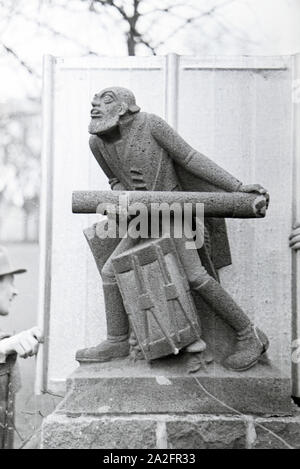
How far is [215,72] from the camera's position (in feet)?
9.95

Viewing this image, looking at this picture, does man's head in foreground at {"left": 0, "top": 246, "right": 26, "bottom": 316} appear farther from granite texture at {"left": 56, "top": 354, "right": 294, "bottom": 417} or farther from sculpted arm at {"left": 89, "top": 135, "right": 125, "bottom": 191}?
sculpted arm at {"left": 89, "top": 135, "right": 125, "bottom": 191}

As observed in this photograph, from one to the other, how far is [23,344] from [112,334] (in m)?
0.47

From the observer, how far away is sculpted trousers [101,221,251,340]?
87.7 inches

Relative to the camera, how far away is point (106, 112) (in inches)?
88.8

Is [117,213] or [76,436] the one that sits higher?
[117,213]

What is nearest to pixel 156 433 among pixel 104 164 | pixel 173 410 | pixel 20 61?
pixel 173 410

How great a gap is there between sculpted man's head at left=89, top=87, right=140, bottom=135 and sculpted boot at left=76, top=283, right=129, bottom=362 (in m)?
0.66

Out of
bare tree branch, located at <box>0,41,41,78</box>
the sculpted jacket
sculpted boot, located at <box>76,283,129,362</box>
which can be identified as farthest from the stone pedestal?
bare tree branch, located at <box>0,41,41,78</box>

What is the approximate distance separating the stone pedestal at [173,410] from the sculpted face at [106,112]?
98 cm

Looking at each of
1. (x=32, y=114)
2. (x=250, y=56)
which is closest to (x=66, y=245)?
(x=32, y=114)

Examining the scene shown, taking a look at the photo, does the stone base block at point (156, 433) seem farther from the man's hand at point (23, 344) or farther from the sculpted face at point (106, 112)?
the sculpted face at point (106, 112)

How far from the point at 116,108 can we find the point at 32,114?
0.89 m

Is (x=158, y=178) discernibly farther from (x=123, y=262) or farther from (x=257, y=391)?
(x=257, y=391)
